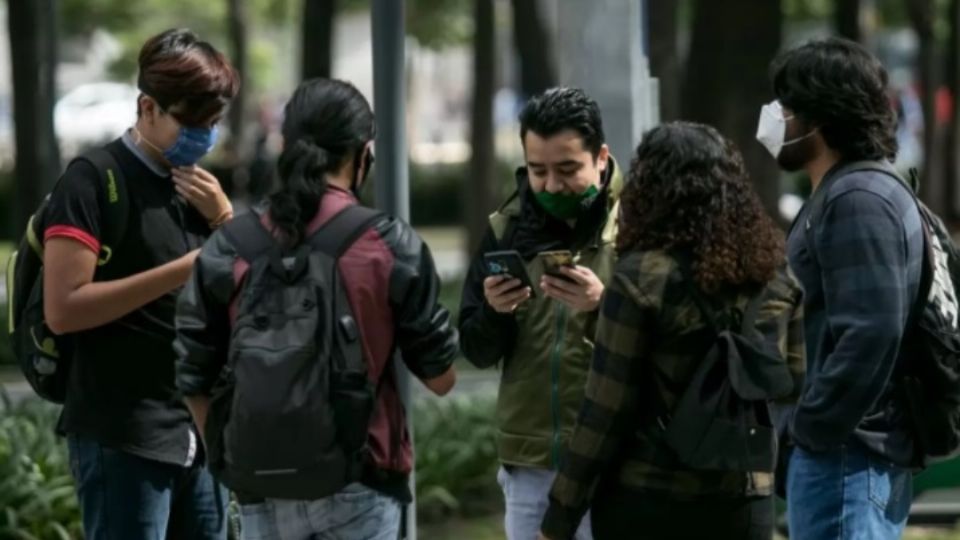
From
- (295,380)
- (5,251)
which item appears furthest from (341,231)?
(5,251)

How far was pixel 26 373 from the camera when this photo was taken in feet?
16.2

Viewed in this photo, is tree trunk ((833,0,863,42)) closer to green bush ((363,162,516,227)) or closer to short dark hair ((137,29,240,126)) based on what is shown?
green bush ((363,162,516,227))

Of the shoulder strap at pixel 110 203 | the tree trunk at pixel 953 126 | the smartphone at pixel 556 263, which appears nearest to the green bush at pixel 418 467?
the shoulder strap at pixel 110 203

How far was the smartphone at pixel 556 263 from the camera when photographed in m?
4.52

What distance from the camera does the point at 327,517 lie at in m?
4.20

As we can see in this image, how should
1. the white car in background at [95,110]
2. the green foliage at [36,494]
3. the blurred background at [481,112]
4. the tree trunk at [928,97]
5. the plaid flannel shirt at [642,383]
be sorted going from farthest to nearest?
1. the white car in background at [95,110]
2. the tree trunk at [928,97]
3. the green foliage at [36,494]
4. the blurred background at [481,112]
5. the plaid flannel shirt at [642,383]

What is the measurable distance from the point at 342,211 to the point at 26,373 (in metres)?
1.14

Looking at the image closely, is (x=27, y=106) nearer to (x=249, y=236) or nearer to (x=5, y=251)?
(x=5, y=251)

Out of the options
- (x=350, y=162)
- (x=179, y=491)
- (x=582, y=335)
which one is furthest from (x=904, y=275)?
(x=179, y=491)

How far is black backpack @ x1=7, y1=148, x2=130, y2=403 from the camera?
477 cm

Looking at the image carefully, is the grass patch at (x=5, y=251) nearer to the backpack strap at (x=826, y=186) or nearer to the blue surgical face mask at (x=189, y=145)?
the blue surgical face mask at (x=189, y=145)

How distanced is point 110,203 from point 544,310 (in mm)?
1043

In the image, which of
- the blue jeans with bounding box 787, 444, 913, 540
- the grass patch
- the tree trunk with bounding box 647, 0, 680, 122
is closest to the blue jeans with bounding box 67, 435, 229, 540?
the blue jeans with bounding box 787, 444, 913, 540

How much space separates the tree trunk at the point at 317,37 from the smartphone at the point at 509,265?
10.9 metres
